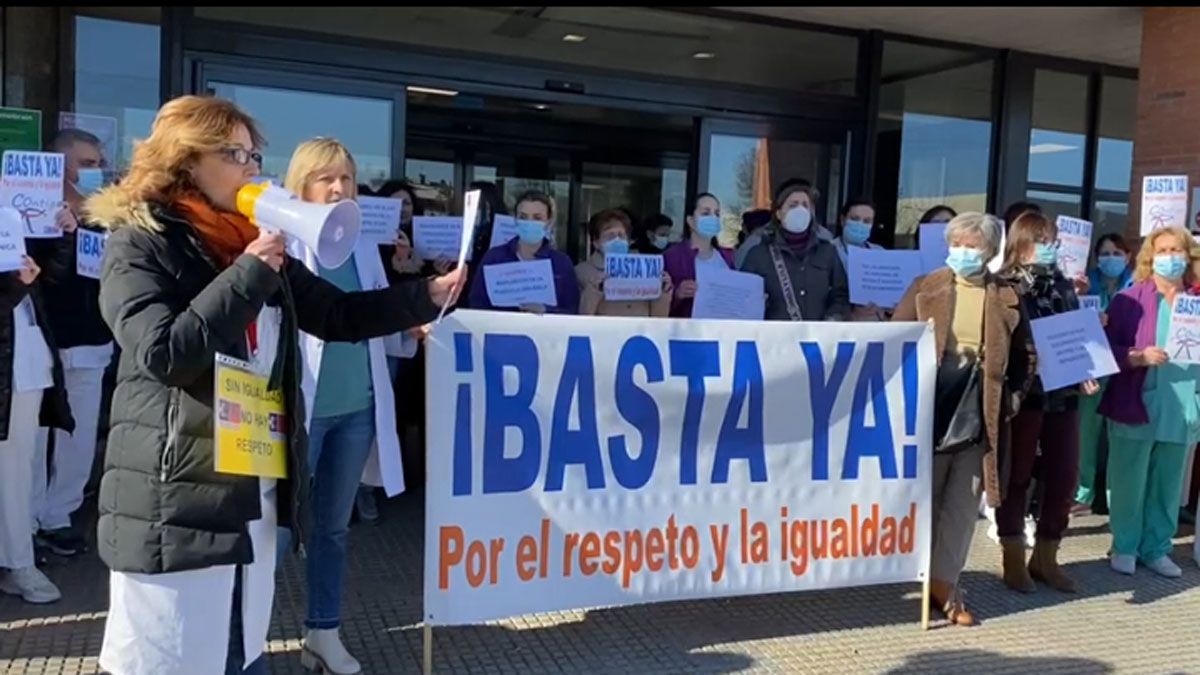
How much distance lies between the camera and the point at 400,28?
7.45 metres

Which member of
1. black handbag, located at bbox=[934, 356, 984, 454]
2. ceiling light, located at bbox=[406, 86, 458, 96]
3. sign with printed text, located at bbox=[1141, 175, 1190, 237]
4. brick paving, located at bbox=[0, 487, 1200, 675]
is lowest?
brick paving, located at bbox=[0, 487, 1200, 675]

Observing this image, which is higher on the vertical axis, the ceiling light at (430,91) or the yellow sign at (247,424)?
the ceiling light at (430,91)

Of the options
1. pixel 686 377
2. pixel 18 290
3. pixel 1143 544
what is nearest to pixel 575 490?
pixel 686 377

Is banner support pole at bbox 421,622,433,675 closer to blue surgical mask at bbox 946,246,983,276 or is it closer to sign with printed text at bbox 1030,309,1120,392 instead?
Answer: blue surgical mask at bbox 946,246,983,276

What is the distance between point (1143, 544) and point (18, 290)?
18.8 ft

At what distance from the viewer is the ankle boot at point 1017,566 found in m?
5.08

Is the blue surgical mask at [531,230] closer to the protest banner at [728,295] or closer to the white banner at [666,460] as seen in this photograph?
the protest banner at [728,295]

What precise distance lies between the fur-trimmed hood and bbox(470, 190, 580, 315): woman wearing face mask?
3.09m

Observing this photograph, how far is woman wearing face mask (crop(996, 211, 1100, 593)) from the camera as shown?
16.5 feet

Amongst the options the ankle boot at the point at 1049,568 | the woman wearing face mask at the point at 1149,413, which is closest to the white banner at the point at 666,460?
the ankle boot at the point at 1049,568

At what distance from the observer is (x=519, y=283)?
5.25 metres

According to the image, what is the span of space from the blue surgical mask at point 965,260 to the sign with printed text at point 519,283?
6.57 ft

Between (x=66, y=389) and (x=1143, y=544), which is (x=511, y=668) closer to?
(x=66, y=389)

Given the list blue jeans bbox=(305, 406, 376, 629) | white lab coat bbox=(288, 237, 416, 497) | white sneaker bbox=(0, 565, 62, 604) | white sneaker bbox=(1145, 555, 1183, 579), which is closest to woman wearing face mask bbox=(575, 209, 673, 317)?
white lab coat bbox=(288, 237, 416, 497)
